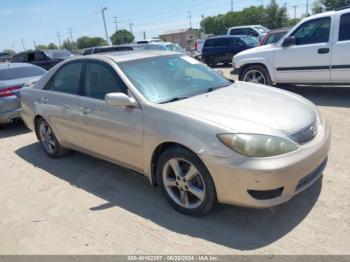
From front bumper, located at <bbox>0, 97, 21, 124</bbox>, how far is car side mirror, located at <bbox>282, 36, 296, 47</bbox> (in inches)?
233

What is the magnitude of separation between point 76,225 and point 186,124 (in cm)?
153

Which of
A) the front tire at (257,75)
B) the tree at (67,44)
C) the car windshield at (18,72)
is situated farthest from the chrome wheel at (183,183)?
the tree at (67,44)

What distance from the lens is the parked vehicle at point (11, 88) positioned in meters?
7.52

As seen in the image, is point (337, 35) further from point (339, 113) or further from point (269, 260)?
point (269, 260)

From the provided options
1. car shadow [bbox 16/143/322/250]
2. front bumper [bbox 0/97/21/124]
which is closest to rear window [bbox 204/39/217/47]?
front bumper [bbox 0/97/21/124]

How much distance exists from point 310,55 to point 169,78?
459 centimetres

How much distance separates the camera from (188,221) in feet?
11.3

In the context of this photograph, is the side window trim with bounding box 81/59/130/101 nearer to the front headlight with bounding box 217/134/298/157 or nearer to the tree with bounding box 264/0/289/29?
the front headlight with bounding box 217/134/298/157

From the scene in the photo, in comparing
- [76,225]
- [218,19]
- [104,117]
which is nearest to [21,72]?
[104,117]

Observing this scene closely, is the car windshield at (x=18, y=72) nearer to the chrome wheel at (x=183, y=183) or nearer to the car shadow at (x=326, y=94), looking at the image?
the chrome wheel at (x=183, y=183)

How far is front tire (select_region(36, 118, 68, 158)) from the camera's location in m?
5.49

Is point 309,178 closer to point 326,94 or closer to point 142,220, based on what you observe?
point 142,220

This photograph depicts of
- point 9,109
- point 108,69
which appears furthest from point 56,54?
point 108,69

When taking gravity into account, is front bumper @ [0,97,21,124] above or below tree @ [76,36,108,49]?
above
